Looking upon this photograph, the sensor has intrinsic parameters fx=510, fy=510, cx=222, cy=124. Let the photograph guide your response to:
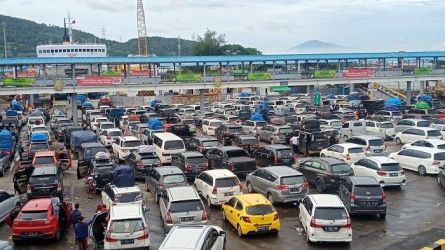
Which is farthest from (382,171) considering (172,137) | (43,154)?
(43,154)

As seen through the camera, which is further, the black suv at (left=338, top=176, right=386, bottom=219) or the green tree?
the green tree

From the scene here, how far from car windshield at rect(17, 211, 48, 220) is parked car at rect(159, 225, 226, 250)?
5.46 m

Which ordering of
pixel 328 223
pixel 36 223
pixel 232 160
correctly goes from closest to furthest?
pixel 328 223
pixel 36 223
pixel 232 160

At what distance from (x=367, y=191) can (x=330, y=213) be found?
3320mm

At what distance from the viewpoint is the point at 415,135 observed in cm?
3194

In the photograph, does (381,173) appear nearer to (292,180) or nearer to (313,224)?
(292,180)

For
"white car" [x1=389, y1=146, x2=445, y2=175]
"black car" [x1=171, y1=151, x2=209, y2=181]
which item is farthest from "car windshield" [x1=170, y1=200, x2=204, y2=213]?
"white car" [x1=389, y1=146, x2=445, y2=175]

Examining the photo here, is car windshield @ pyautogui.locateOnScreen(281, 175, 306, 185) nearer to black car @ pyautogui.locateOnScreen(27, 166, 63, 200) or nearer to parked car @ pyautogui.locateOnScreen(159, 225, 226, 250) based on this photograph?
parked car @ pyautogui.locateOnScreen(159, 225, 226, 250)

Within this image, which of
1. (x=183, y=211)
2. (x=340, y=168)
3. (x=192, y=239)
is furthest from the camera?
(x=340, y=168)

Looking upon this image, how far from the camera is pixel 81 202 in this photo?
21250 millimetres

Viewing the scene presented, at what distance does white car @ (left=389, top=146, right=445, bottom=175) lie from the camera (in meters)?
24.4

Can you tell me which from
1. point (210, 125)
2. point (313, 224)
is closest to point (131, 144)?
Answer: point (210, 125)

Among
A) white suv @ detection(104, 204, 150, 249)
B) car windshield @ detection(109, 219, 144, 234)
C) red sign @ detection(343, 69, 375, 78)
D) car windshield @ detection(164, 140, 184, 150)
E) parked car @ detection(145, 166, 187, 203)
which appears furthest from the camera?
red sign @ detection(343, 69, 375, 78)

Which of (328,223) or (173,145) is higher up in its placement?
(173,145)
